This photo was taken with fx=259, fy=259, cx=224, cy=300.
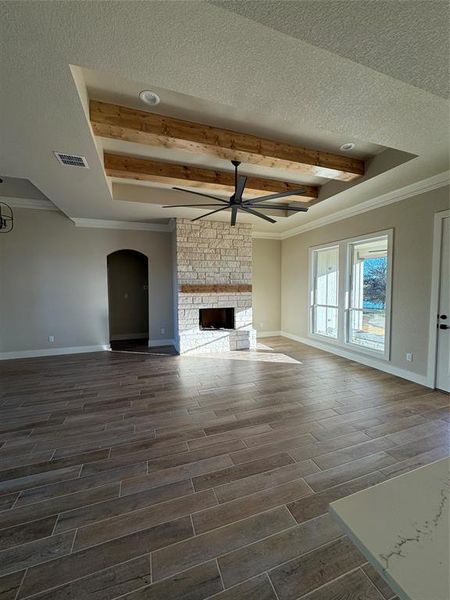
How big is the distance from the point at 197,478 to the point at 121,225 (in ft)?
17.6

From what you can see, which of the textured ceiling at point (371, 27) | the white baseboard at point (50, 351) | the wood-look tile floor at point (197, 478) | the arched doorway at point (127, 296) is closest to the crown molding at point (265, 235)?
the arched doorway at point (127, 296)

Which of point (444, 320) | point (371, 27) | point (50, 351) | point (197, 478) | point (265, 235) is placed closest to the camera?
point (371, 27)

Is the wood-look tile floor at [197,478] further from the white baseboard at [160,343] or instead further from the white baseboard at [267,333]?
the white baseboard at [267,333]

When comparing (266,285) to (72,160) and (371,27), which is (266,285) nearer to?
(72,160)

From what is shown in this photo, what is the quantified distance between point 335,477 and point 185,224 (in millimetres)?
4802

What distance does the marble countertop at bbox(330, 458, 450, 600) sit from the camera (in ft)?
1.64

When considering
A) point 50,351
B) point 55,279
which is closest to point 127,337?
point 50,351

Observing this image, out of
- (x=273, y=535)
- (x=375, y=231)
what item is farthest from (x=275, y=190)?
(x=273, y=535)

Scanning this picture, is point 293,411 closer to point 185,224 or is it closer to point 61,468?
point 61,468

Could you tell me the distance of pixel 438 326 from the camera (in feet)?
11.5

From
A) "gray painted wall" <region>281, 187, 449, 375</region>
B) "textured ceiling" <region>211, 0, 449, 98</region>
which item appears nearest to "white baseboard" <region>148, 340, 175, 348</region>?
"gray painted wall" <region>281, 187, 449, 375</region>

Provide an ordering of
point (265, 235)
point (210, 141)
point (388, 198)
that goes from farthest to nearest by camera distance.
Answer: point (265, 235)
point (388, 198)
point (210, 141)

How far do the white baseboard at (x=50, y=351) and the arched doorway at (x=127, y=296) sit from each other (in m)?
1.35

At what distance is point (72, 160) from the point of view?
297cm
